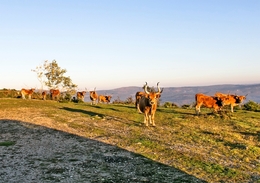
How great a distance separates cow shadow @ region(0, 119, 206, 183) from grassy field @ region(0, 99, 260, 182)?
0.72 meters

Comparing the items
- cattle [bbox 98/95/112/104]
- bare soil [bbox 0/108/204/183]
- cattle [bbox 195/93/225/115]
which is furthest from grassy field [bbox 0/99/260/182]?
cattle [bbox 98/95/112/104]

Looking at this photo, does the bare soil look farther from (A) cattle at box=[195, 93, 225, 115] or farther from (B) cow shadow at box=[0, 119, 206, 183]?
(A) cattle at box=[195, 93, 225, 115]

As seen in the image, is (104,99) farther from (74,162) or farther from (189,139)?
(74,162)

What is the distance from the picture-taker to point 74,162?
10.6 m

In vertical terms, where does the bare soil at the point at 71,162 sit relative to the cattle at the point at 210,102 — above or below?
below

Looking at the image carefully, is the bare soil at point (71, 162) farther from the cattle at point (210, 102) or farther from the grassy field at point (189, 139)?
the cattle at point (210, 102)

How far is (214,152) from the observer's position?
12.2 metres

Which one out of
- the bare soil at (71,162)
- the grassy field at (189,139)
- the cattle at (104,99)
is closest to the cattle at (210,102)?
the grassy field at (189,139)

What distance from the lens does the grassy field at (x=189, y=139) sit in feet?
33.0

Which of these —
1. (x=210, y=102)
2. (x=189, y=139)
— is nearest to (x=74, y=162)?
(x=189, y=139)

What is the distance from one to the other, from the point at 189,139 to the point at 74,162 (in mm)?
6333

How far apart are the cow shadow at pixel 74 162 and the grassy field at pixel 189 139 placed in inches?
28.4

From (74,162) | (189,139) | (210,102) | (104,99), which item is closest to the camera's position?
(74,162)

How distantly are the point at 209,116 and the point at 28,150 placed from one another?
14.2m
